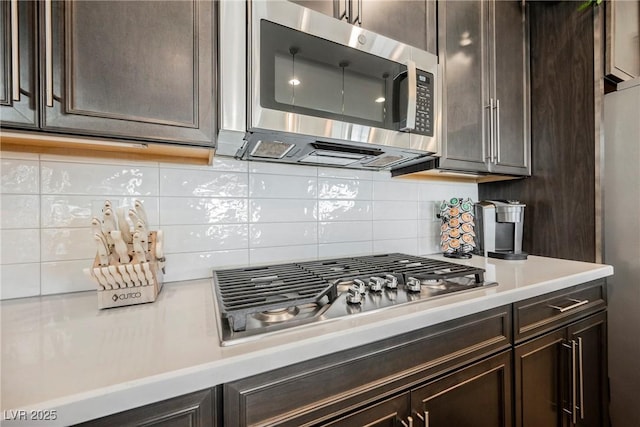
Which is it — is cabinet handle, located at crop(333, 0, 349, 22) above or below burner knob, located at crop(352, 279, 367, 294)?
above

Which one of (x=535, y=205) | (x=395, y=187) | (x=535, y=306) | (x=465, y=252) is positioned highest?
(x=395, y=187)

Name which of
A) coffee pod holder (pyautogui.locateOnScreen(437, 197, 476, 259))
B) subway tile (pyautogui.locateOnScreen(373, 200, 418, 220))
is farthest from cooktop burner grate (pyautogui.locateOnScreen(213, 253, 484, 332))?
coffee pod holder (pyautogui.locateOnScreen(437, 197, 476, 259))

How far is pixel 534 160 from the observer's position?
1.55 m

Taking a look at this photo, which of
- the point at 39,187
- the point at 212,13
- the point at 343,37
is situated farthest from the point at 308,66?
the point at 39,187

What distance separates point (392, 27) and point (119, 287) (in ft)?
4.15

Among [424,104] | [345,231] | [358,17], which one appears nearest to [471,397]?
[345,231]

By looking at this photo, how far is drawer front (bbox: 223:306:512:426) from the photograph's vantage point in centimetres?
55

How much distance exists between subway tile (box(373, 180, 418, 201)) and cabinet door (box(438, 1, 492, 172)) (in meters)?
0.31

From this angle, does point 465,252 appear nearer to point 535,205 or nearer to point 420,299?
point 535,205

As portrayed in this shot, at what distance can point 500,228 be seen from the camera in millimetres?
1613

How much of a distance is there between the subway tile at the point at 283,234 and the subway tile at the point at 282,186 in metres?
0.13

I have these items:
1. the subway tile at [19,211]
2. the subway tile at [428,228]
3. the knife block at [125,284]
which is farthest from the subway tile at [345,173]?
the subway tile at [19,211]

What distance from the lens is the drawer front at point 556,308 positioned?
96 centimetres

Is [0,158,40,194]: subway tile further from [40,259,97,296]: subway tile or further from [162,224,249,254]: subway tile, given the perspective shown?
[162,224,249,254]: subway tile
